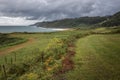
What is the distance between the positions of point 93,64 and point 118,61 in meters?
3.70

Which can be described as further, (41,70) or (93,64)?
(93,64)

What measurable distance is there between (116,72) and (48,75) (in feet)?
25.3

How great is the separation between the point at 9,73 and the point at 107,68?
38.5 ft

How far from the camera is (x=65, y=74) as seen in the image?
20.2m

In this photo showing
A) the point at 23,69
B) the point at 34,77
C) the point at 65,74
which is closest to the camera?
the point at 34,77

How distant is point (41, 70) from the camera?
2070 cm

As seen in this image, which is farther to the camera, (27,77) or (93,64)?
(93,64)

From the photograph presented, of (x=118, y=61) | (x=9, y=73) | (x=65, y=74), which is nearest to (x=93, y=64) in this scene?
(x=118, y=61)

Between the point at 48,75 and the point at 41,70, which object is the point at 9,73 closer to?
the point at 41,70

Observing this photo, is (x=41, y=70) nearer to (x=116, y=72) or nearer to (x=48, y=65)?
(x=48, y=65)

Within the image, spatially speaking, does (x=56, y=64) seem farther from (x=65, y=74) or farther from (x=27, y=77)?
(x=27, y=77)

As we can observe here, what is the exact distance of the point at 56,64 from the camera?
23234 mm

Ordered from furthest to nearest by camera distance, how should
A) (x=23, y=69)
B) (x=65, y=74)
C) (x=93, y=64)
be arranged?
(x=93, y=64)
(x=23, y=69)
(x=65, y=74)

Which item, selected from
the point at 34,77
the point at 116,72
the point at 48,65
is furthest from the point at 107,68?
the point at 34,77
